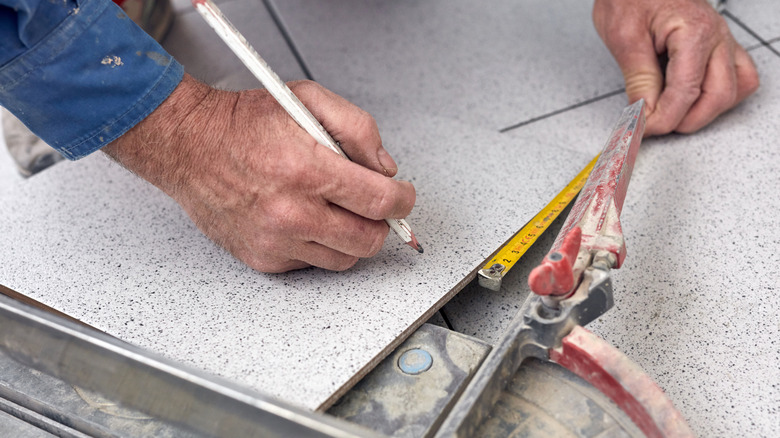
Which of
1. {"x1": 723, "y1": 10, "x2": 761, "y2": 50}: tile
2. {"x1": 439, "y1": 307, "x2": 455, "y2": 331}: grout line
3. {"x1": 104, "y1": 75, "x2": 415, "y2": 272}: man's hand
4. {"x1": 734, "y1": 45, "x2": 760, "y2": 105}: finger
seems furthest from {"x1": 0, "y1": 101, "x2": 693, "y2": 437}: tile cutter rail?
{"x1": 723, "y1": 10, "x2": 761, "y2": 50}: tile

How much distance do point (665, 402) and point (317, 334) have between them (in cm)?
53

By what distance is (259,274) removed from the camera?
1190mm

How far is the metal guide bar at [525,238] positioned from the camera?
1144 millimetres

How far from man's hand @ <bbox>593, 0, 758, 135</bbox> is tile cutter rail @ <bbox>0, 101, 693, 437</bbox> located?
53 cm

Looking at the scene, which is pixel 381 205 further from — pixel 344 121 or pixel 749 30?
pixel 749 30

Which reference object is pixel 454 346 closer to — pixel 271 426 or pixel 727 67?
pixel 271 426

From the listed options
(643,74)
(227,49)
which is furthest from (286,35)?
(643,74)

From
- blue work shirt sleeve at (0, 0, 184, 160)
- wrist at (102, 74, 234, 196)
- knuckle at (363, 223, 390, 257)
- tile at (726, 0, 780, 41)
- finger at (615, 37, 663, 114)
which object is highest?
blue work shirt sleeve at (0, 0, 184, 160)

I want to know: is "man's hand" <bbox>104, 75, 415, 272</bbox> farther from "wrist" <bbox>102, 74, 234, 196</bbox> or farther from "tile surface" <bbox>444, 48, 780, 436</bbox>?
"tile surface" <bbox>444, 48, 780, 436</bbox>


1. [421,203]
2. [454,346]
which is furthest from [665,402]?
[421,203]

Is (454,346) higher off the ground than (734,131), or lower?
higher

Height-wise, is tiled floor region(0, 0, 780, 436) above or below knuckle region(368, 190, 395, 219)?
below

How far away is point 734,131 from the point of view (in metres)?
1.51

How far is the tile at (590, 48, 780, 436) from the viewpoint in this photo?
3.25ft
